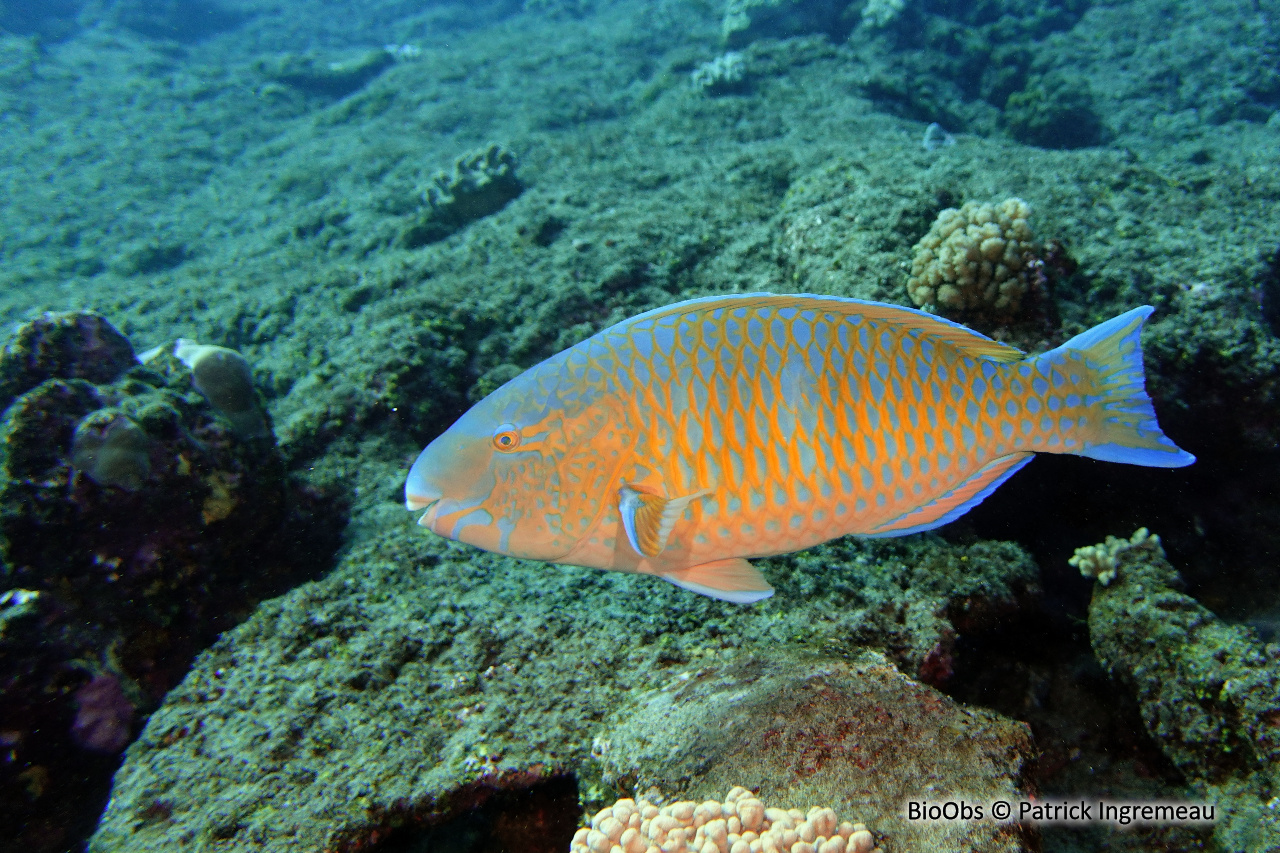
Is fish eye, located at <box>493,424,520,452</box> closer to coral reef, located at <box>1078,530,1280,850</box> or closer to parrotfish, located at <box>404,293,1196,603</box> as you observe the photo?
parrotfish, located at <box>404,293,1196,603</box>

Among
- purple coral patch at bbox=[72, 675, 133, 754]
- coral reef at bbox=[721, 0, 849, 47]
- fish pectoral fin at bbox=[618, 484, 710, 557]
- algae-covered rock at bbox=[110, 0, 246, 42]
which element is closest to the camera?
fish pectoral fin at bbox=[618, 484, 710, 557]

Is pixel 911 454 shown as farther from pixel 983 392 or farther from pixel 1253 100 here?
pixel 1253 100

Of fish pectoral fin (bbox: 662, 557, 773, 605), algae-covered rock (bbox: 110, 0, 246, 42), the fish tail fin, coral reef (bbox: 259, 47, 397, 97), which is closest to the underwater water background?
fish pectoral fin (bbox: 662, 557, 773, 605)

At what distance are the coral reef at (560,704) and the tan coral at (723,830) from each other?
0.12 meters

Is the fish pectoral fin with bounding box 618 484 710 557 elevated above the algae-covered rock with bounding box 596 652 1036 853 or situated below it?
above

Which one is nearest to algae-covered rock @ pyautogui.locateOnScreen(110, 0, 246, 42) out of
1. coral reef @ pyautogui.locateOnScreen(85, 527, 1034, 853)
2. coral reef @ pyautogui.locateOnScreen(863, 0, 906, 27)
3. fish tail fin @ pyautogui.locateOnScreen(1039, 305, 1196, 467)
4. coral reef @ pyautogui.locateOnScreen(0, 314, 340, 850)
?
coral reef @ pyautogui.locateOnScreen(863, 0, 906, 27)

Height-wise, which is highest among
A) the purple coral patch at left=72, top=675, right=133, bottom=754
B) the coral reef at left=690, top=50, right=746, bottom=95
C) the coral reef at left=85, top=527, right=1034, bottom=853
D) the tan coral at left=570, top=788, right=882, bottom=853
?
the coral reef at left=690, top=50, right=746, bottom=95

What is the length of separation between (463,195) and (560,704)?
7.08 metres

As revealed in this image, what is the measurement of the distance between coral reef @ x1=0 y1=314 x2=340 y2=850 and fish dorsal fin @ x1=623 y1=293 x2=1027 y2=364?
337 cm

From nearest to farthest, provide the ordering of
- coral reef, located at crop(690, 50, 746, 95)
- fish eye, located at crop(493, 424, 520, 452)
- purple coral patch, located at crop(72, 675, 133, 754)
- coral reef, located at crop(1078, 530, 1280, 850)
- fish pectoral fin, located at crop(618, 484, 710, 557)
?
fish pectoral fin, located at crop(618, 484, 710, 557) < fish eye, located at crop(493, 424, 520, 452) < coral reef, located at crop(1078, 530, 1280, 850) < purple coral patch, located at crop(72, 675, 133, 754) < coral reef, located at crop(690, 50, 746, 95)

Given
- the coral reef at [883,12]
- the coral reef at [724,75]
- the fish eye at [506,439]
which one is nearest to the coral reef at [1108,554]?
the fish eye at [506,439]

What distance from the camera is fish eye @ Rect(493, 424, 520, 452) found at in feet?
6.13

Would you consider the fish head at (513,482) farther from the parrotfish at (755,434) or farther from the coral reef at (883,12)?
the coral reef at (883,12)

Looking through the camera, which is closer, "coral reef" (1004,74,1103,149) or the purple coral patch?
the purple coral patch
